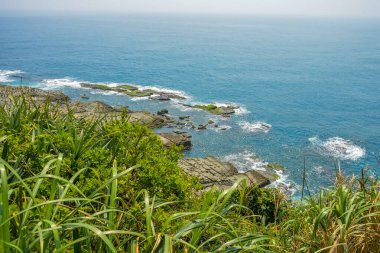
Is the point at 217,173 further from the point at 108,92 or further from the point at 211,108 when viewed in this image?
the point at 108,92

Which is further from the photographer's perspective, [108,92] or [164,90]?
[164,90]

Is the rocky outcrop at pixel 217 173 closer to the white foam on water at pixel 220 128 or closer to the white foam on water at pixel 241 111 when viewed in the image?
the white foam on water at pixel 220 128

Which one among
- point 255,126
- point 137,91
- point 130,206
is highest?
point 130,206

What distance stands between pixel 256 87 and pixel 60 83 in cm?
3933

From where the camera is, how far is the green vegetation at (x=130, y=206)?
11.8ft

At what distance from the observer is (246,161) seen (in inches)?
1484

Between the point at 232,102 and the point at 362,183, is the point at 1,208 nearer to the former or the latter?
the point at 362,183

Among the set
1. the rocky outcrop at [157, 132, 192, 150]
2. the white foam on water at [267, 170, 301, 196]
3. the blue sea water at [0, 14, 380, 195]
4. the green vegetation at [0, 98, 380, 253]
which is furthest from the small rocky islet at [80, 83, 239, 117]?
the green vegetation at [0, 98, 380, 253]

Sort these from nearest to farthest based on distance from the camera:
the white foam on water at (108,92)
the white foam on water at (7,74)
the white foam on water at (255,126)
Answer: the white foam on water at (255,126), the white foam on water at (108,92), the white foam on water at (7,74)

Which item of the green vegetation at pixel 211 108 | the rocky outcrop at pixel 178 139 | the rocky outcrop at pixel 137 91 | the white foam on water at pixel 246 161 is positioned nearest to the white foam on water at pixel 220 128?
the rocky outcrop at pixel 178 139

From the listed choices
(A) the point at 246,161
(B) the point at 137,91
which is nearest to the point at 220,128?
(A) the point at 246,161

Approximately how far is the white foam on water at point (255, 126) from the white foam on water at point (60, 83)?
33631mm

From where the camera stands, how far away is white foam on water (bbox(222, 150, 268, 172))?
36312 mm

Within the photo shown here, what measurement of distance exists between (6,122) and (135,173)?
307 centimetres
